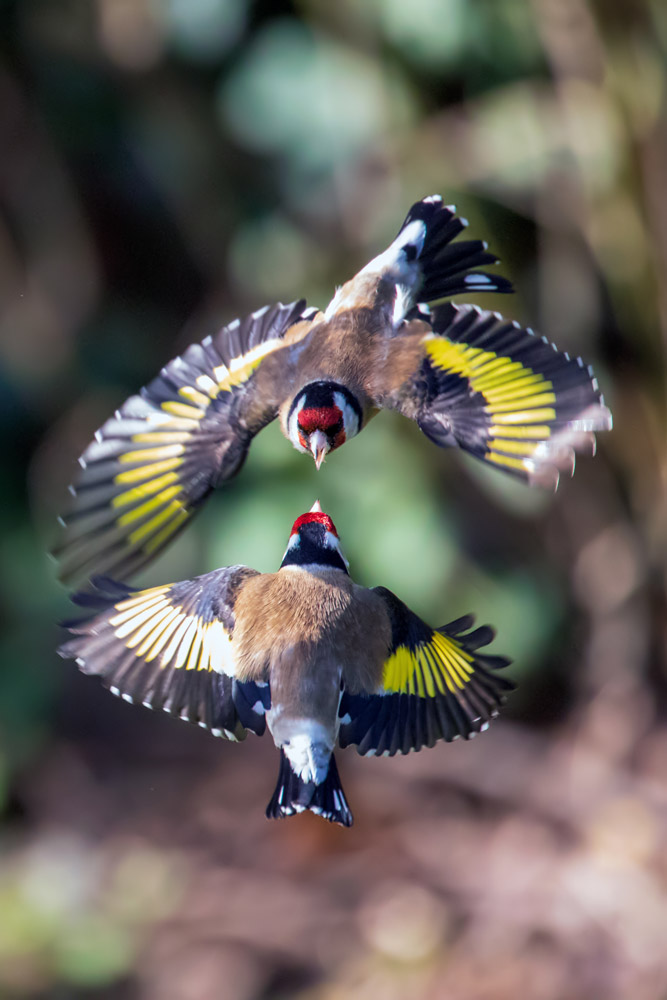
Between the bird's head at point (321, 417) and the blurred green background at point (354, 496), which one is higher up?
the blurred green background at point (354, 496)

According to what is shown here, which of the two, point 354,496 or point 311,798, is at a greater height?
point 354,496

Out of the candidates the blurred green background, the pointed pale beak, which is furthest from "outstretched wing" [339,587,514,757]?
the blurred green background

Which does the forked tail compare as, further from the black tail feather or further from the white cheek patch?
the black tail feather

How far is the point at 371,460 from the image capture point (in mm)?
2793

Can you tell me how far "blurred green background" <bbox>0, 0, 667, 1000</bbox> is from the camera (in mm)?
2781

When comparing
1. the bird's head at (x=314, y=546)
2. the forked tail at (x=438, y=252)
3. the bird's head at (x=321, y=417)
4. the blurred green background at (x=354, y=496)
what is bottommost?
the bird's head at (x=314, y=546)

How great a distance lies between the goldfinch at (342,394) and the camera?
91 cm

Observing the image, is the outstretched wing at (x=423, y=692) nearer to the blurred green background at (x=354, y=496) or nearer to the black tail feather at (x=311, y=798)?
the black tail feather at (x=311, y=798)

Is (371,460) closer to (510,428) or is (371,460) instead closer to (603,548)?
(603,548)

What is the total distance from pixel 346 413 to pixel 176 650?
0.25m

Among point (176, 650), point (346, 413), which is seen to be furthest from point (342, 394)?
point (176, 650)

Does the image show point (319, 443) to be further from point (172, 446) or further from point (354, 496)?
point (354, 496)

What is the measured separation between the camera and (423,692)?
105cm

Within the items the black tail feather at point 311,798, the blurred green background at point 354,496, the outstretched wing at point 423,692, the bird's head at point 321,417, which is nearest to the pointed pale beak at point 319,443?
the bird's head at point 321,417
